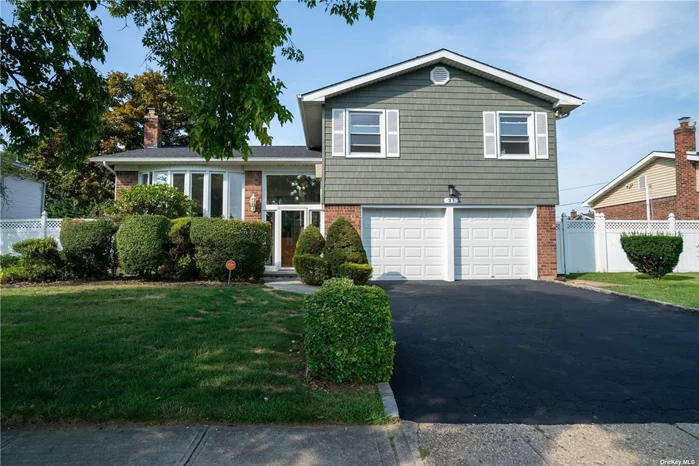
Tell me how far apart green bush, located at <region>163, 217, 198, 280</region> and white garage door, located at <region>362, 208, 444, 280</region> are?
4951mm

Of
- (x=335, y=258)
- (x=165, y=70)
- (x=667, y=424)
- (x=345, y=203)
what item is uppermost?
(x=165, y=70)

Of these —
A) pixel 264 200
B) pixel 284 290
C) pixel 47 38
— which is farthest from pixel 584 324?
pixel 264 200

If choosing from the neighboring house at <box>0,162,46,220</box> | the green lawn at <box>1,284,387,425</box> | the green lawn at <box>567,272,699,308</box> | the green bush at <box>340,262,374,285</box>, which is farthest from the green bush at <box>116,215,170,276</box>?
the green lawn at <box>567,272,699,308</box>

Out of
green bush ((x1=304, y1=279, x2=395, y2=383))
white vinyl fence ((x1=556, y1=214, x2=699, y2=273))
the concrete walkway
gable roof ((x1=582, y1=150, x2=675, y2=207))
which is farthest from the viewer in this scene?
gable roof ((x1=582, y1=150, x2=675, y2=207))

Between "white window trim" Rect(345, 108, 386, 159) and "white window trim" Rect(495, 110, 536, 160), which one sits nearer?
"white window trim" Rect(345, 108, 386, 159)

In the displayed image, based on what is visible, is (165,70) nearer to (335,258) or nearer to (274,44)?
(274,44)

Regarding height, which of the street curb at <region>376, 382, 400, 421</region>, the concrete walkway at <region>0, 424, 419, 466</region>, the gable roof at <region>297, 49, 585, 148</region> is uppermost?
the gable roof at <region>297, 49, 585, 148</region>

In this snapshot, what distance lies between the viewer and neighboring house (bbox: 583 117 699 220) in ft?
56.4

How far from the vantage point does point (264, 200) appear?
1424cm

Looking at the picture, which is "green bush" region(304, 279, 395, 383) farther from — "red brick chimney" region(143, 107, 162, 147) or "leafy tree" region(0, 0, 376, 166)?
"red brick chimney" region(143, 107, 162, 147)

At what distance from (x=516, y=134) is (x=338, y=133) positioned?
223 inches

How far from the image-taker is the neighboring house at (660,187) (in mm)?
17203

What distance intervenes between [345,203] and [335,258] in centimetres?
213

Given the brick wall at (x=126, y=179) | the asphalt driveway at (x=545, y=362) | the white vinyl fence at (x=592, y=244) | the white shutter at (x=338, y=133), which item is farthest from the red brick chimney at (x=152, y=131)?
the white vinyl fence at (x=592, y=244)
